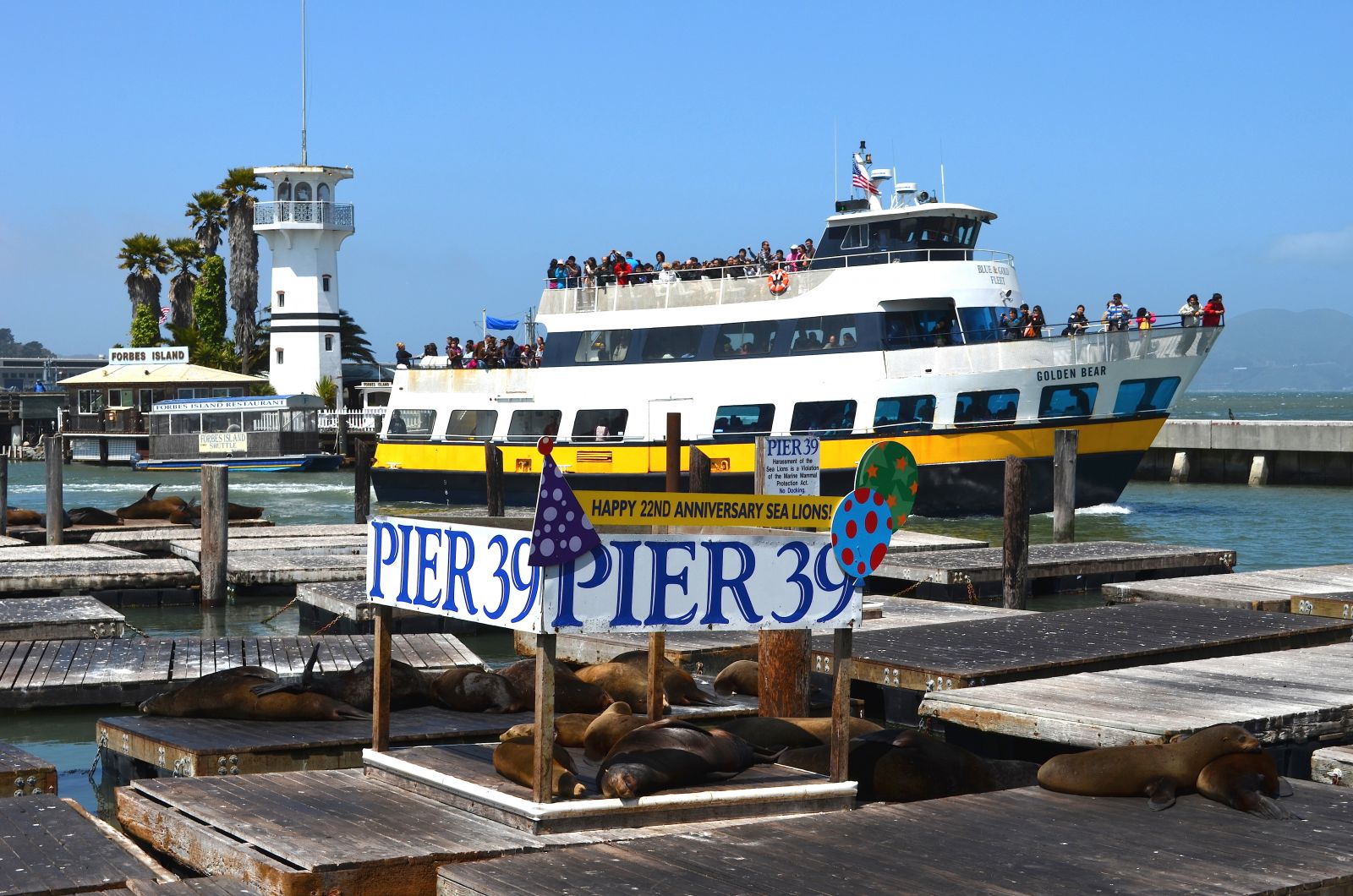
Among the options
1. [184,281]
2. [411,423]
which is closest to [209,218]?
[184,281]

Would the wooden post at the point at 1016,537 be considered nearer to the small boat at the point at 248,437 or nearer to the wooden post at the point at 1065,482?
the wooden post at the point at 1065,482

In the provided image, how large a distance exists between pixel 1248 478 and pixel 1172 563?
82.4 feet

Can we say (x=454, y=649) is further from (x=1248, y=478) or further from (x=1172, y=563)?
(x=1248, y=478)

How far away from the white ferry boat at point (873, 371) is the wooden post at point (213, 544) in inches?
453

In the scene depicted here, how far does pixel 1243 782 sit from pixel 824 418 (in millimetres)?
20609

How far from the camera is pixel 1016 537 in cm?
1627

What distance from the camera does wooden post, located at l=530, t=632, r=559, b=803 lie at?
6.17 metres

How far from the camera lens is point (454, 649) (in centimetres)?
1202

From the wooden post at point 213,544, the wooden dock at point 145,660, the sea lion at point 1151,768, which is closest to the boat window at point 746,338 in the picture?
the wooden post at point 213,544

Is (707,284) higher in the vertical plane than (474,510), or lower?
higher

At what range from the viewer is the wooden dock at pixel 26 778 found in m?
7.47

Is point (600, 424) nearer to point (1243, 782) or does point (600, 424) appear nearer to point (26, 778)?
point (26, 778)

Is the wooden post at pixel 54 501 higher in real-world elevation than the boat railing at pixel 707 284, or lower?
lower

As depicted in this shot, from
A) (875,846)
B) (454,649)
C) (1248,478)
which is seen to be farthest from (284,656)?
(1248,478)
